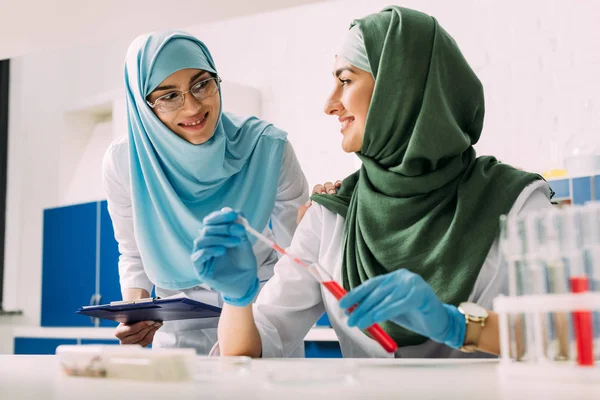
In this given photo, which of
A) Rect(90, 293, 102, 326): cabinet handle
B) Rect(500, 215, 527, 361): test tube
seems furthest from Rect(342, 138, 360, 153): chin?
Rect(90, 293, 102, 326): cabinet handle

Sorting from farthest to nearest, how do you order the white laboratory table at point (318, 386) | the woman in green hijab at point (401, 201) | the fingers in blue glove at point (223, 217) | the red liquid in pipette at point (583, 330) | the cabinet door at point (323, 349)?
the cabinet door at point (323, 349)
the woman in green hijab at point (401, 201)
the fingers in blue glove at point (223, 217)
the red liquid in pipette at point (583, 330)
the white laboratory table at point (318, 386)

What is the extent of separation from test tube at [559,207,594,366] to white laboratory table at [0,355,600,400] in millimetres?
58

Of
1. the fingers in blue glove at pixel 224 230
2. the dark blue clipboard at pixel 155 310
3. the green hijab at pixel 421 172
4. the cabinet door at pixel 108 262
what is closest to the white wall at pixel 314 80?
the cabinet door at pixel 108 262

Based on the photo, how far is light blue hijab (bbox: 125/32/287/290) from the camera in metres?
1.92

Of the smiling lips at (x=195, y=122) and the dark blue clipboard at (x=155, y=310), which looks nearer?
the dark blue clipboard at (x=155, y=310)

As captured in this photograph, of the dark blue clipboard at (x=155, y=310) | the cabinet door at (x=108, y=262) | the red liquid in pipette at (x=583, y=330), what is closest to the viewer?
the red liquid in pipette at (x=583, y=330)

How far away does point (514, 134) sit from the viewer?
307 centimetres

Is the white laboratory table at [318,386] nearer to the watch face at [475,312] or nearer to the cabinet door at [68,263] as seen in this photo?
the watch face at [475,312]

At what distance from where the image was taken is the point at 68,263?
14.4 feet

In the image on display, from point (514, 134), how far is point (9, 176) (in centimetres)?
390

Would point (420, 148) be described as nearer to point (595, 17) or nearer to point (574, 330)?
point (574, 330)

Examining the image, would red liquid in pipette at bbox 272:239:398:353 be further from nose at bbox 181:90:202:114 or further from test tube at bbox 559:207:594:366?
nose at bbox 181:90:202:114

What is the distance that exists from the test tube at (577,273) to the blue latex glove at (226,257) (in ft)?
1.62

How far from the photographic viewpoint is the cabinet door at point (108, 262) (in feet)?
13.1
